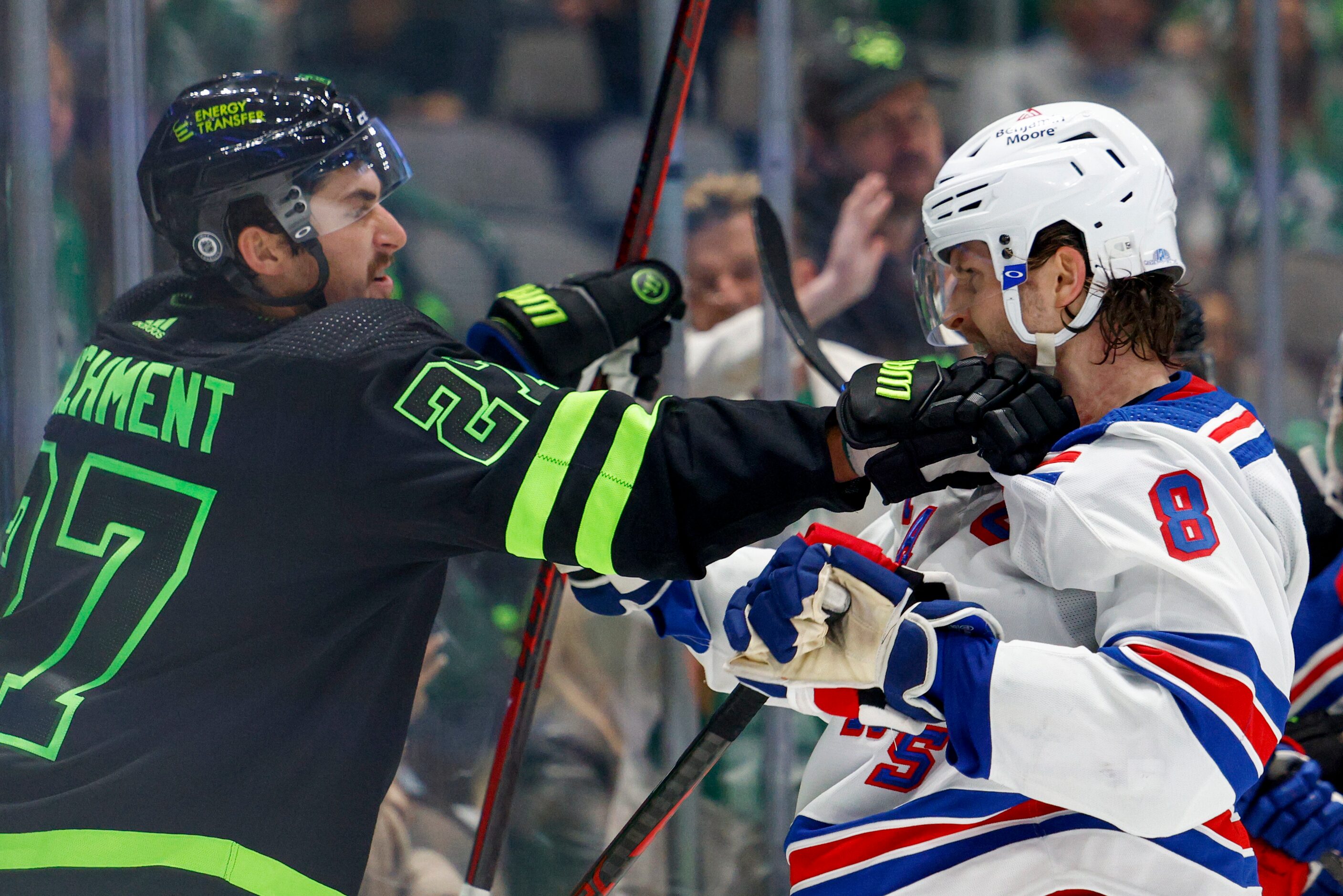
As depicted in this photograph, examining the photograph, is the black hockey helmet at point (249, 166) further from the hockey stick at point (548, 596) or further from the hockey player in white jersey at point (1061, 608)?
the hockey player in white jersey at point (1061, 608)

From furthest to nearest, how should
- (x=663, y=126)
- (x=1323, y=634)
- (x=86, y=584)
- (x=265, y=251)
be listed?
(x=1323, y=634) → (x=663, y=126) → (x=265, y=251) → (x=86, y=584)

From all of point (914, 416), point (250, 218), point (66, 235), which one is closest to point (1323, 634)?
point (914, 416)

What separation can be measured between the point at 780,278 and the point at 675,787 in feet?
2.89

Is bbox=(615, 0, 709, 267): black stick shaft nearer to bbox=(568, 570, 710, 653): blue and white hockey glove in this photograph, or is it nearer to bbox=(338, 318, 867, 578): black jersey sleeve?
bbox=(568, 570, 710, 653): blue and white hockey glove

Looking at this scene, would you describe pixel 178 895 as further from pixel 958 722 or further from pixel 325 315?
pixel 958 722

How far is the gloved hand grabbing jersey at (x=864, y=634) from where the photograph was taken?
4.36 feet

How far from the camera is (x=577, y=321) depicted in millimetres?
1872

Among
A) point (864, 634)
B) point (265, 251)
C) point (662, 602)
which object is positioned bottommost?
point (662, 602)

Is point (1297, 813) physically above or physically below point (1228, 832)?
below

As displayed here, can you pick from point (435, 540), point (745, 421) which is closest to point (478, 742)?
point (435, 540)

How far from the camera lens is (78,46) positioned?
233 centimetres

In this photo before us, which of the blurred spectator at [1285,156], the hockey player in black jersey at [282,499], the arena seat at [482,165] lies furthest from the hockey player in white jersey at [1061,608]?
the blurred spectator at [1285,156]

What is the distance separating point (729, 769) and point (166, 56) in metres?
1.93

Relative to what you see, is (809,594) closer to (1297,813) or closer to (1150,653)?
(1150,653)
